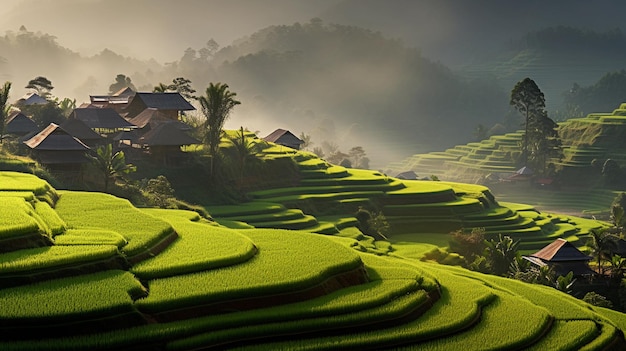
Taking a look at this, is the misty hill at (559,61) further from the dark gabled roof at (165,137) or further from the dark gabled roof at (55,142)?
the dark gabled roof at (55,142)

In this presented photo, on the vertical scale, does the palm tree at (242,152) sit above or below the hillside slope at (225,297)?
above

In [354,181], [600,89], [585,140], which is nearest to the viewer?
[354,181]

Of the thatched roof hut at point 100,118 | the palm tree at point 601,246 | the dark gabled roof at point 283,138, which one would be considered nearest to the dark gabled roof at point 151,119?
the thatched roof hut at point 100,118

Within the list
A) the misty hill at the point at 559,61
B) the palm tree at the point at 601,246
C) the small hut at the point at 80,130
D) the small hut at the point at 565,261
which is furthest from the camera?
the misty hill at the point at 559,61

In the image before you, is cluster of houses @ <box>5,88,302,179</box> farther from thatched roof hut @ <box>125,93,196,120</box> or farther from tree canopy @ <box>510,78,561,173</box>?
tree canopy @ <box>510,78,561,173</box>

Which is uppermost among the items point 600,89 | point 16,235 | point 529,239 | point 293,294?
point 600,89

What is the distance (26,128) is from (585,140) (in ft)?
170

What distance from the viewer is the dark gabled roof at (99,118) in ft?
116

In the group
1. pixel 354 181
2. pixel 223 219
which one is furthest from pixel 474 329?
pixel 354 181

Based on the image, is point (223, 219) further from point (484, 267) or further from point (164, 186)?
point (484, 267)

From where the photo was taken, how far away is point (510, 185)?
6425 cm

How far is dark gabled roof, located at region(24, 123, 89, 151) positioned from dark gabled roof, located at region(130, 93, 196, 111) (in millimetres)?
10277

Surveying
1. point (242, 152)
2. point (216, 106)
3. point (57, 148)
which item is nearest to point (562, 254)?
point (216, 106)

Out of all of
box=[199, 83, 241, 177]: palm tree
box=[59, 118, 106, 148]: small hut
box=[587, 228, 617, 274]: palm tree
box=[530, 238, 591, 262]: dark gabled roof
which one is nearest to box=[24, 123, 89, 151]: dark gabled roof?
box=[59, 118, 106, 148]: small hut
